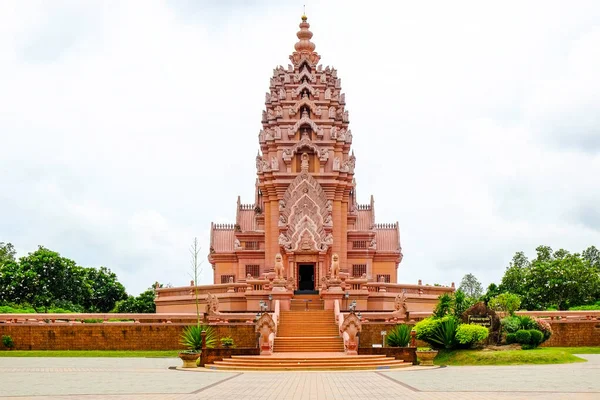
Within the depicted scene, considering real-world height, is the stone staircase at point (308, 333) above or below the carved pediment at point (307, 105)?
below

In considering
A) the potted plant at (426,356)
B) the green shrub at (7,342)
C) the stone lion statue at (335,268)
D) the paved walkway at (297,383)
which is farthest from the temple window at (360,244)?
the paved walkway at (297,383)

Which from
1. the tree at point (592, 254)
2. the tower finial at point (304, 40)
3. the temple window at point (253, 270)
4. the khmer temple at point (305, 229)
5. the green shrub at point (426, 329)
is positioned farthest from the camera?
the tree at point (592, 254)

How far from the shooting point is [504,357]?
3231 cm

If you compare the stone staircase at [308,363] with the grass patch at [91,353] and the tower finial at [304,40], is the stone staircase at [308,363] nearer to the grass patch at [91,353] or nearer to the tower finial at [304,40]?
the grass patch at [91,353]

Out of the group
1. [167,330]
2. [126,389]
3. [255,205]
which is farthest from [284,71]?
[126,389]

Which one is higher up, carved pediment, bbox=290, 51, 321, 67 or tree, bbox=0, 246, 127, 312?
carved pediment, bbox=290, 51, 321, 67

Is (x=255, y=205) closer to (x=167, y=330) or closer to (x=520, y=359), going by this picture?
(x=167, y=330)

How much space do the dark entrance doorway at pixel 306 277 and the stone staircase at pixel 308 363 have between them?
18746 millimetres

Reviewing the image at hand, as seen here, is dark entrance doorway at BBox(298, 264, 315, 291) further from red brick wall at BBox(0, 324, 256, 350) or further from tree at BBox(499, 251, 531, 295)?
tree at BBox(499, 251, 531, 295)

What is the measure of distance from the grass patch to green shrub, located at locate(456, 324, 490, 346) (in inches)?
535

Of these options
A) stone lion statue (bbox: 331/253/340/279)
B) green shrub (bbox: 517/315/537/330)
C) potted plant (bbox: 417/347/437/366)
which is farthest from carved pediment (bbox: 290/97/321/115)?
potted plant (bbox: 417/347/437/366)

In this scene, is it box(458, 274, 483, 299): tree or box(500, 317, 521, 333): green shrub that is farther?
box(458, 274, 483, 299): tree

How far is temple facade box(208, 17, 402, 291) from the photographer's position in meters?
53.1

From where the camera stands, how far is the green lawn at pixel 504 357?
31891 millimetres
